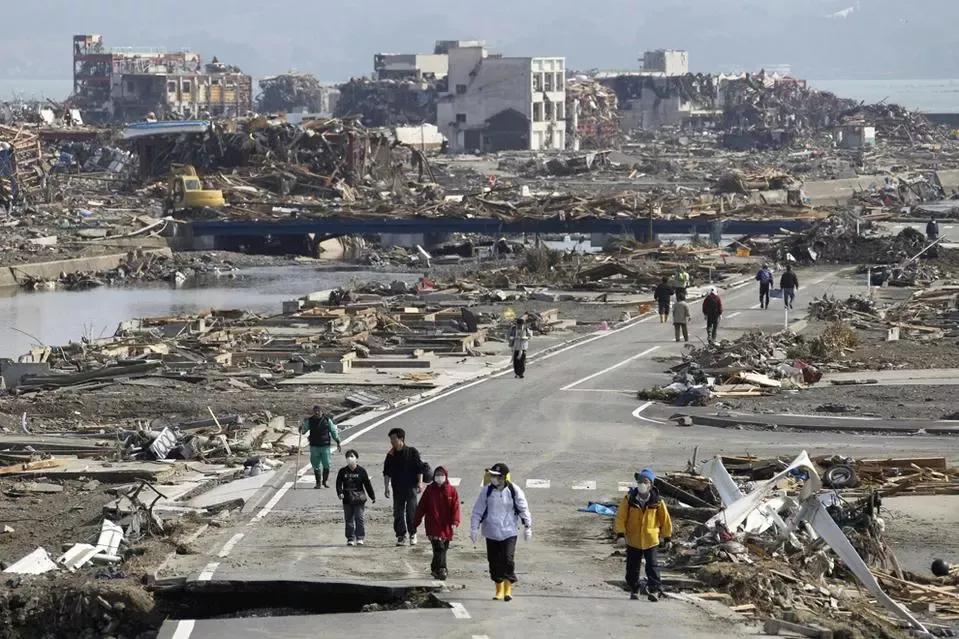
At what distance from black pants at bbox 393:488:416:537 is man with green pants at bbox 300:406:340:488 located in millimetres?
3899

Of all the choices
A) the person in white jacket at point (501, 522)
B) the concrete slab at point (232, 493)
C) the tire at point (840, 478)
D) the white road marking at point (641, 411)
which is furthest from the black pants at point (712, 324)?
the person in white jacket at point (501, 522)

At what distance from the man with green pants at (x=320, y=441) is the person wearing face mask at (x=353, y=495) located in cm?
359

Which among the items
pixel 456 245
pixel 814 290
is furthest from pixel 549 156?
pixel 814 290

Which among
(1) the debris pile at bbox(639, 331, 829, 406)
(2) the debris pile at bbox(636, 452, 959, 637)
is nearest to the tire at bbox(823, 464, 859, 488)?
(2) the debris pile at bbox(636, 452, 959, 637)

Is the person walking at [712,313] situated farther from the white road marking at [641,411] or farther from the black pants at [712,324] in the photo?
the white road marking at [641,411]

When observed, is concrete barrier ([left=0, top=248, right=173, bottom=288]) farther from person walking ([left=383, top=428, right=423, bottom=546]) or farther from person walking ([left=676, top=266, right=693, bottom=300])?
person walking ([left=383, top=428, right=423, bottom=546])

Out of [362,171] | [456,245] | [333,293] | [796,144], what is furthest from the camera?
[796,144]

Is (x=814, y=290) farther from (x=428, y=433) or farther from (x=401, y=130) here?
(x=401, y=130)

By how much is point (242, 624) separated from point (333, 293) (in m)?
36.7

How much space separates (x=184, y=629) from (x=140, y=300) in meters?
54.3

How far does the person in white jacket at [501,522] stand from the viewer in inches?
650

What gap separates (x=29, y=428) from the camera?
100.0 feet

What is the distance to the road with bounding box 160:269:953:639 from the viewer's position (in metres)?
16.0

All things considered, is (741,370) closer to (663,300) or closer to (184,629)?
(663,300)
